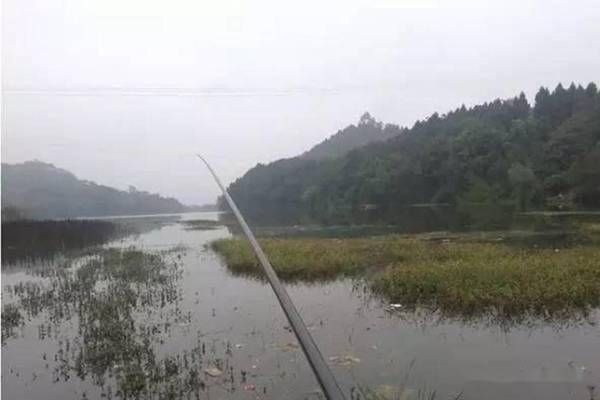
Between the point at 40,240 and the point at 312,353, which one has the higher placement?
the point at 312,353

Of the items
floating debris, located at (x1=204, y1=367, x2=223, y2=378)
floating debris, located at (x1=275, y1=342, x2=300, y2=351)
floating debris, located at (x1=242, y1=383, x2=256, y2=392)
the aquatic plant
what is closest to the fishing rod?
floating debris, located at (x1=242, y1=383, x2=256, y2=392)

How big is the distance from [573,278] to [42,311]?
16.6 metres

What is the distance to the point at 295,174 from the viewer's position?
162375 mm

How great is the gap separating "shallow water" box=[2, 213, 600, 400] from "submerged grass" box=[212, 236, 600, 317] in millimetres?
1100

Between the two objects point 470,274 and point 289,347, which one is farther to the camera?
point 470,274

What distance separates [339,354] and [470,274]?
24.0ft

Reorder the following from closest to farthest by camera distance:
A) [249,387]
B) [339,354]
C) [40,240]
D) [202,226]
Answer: [249,387], [339,354], [40,240], [202,226]

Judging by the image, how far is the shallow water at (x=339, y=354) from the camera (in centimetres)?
897

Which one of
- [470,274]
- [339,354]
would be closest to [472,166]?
[470,274]

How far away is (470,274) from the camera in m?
16.4

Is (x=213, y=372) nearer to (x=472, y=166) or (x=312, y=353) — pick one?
(x=312, y=353)

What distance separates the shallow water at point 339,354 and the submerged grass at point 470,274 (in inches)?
43.3

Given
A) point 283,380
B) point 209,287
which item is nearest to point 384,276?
point 209,287

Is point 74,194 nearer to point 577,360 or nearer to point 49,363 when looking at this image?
A: point 49,363
